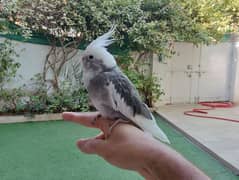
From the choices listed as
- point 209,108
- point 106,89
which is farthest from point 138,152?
point 209,108

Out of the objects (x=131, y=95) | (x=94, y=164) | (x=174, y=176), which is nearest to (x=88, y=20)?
(x=94, y=164)

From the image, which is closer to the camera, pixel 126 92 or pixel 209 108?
pixel 126 92

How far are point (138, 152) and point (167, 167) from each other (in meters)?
0.10

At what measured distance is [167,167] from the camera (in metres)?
0.63

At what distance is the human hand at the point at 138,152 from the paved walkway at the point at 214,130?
242 centimetres

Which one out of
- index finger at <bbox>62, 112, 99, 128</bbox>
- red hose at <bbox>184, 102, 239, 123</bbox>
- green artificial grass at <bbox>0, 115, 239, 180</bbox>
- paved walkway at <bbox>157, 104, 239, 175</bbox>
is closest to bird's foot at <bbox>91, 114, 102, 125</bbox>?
index finger at <bbox>62, 112, 99, 128</bbox>

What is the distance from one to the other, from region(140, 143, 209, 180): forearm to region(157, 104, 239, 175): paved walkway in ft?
8.25

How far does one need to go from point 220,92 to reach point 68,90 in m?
3.33

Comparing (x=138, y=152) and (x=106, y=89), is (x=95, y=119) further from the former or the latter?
(x=138, y=152)

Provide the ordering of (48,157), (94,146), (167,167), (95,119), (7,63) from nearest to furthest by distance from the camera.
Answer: (167,167), (94,146), (95,119), (48,157), (7,63)

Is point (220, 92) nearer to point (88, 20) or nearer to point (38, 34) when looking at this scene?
point (88, 20)

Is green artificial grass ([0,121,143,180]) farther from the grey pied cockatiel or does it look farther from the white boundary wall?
the grey pied cockatiel

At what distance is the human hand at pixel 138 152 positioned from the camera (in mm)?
620

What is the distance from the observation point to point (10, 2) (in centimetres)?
435
